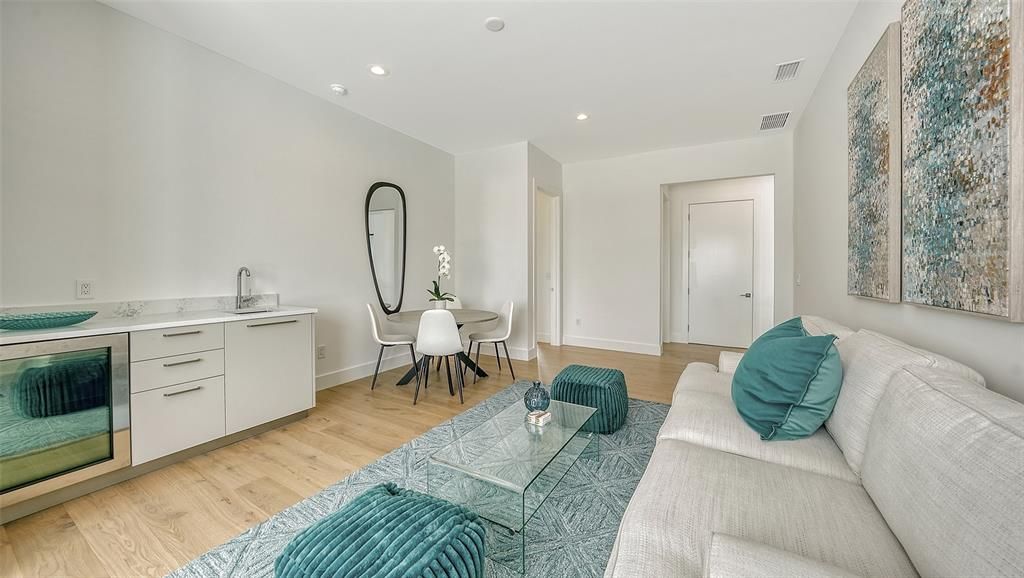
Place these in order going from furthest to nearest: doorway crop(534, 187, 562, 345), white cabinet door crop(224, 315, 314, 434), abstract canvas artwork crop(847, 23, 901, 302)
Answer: doorway crop(534, 187, 562, 345) < white cabinet door crop(224, 315, 314, 434) < abstract canvas artwork crop(847, 23, 901, 302)

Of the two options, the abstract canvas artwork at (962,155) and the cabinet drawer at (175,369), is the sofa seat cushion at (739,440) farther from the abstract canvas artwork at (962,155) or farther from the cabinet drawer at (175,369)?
the cabinet drawer at (175,369)

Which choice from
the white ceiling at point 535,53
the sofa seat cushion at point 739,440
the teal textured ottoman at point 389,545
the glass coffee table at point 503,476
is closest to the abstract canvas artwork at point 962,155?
the sofa seat cushion at point 739,440

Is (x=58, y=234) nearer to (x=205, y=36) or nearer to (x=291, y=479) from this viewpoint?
(x=205, y=36)

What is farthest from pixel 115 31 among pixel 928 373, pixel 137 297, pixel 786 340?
pixel 928 373

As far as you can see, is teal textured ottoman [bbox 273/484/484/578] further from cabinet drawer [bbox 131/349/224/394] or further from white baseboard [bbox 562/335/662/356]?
white baseboard [bbox 562/335/662/356]

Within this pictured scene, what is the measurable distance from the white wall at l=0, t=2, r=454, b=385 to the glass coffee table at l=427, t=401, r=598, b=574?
2.28m

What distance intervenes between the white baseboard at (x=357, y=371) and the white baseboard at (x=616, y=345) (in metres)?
2.34

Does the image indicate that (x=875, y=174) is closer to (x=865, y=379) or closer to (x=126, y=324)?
(x=865, y=379)

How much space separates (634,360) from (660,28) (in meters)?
3.37

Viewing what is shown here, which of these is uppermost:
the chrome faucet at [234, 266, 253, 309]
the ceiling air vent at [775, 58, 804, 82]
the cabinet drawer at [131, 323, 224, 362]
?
the ceiling air vent at [775, 58, 804, 82]

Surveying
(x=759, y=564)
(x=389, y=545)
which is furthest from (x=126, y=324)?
(x=759, y=564)

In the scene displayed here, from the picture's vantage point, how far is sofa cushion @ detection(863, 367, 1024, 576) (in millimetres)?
622

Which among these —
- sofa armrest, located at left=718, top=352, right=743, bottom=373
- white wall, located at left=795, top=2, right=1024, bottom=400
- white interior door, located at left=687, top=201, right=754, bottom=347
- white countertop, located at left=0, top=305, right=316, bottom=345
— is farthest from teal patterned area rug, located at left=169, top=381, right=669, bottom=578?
white interior door, located at left=687, top=201, right=754, bottom=347

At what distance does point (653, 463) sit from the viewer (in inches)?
52.4
